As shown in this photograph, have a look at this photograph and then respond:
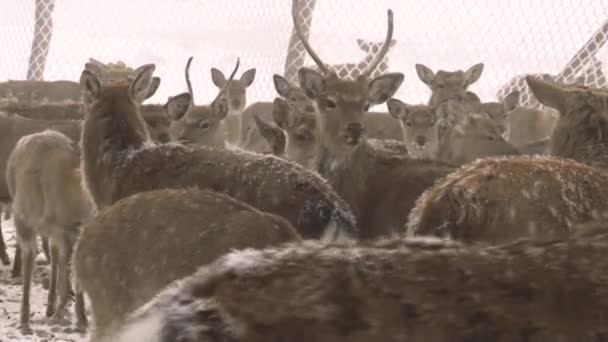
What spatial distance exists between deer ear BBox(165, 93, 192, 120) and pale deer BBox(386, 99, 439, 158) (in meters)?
1.42

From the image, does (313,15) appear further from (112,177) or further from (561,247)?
(561,247)

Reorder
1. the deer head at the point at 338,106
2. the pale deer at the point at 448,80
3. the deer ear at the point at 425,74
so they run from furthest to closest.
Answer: the deer ear at the point at 425,74 → the pale deer at the point at 448,80 → the deer head at the point at 338,106

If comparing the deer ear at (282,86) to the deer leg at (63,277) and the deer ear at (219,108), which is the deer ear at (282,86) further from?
the deer leg at (63,277)

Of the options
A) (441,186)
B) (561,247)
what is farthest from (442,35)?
(561,247)

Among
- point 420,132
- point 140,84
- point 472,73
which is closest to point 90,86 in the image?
point 140,84

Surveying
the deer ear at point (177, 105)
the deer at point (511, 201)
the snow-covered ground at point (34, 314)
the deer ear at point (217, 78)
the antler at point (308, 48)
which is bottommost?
the snow-covered ground at point (34, 314)

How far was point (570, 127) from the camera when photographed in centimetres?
516

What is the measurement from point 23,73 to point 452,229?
344 inches

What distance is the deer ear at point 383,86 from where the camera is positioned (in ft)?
21.4

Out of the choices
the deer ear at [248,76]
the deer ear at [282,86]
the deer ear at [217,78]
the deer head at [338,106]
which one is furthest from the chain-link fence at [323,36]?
the deer head at [338,106]

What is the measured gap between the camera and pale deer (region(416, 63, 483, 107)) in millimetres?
9228

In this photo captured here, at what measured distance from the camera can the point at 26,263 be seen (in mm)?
6102

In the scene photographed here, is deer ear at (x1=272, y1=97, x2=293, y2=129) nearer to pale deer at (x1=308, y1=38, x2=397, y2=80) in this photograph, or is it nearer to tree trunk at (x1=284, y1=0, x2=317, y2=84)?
tree trunk at (x1=284, y1=0, x2=317, y2=84)

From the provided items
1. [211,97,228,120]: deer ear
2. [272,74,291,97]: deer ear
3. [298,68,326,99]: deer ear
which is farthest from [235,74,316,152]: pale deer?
[298,68,326,99]: deer ear
